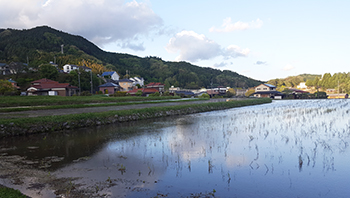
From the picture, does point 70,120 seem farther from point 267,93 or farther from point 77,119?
point 267,93

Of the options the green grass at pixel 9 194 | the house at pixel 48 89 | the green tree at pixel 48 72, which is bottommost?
the green grass at pixel 9 194

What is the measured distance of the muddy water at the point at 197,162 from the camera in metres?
6.55

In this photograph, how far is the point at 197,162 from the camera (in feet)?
29.4

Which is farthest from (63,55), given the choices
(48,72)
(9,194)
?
(9,194)

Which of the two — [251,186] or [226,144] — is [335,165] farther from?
[226,144]

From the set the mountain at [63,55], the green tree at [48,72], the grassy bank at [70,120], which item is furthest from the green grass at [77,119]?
the mountain at [63,55]

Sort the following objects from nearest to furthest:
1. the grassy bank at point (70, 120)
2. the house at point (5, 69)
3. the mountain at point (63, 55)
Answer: the grassy bank at point (70, 120)
the house at point (5, 69)
the mountain at point (63, 55)

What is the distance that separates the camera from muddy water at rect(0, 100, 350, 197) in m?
6.55

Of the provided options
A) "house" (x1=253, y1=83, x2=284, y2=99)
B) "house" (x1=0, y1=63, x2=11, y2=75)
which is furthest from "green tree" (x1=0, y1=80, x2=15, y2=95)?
"house" (x1=253, y1=83, x2=284, y2=99)

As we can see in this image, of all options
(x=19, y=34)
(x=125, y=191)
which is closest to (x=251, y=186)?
(x=125, y=191)

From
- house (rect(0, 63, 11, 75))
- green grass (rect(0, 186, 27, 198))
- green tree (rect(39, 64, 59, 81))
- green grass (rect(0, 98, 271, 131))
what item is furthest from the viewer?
house (rect(0, 63, 11, 75))

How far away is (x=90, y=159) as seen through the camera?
9.55 meters

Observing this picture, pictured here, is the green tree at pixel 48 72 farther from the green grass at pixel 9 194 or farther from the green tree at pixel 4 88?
the green grass at pixel 9 194

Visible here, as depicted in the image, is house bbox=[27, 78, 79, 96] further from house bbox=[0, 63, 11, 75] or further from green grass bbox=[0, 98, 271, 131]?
house bbox=[0, 63, 11, 75]
